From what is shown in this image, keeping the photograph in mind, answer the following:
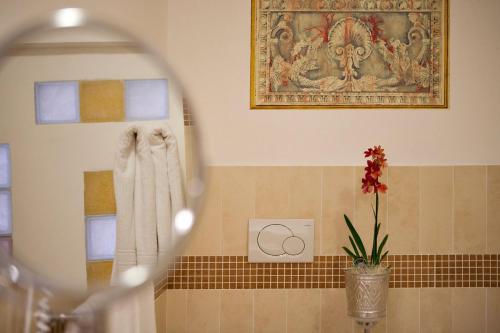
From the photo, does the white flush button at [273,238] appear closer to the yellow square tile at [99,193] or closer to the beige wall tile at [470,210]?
the beige wall tile at [470,210]

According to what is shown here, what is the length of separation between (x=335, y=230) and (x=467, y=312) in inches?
24.4

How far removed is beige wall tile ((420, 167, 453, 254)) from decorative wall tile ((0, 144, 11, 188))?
1.62 meters

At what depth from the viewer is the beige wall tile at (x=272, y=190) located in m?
2.01

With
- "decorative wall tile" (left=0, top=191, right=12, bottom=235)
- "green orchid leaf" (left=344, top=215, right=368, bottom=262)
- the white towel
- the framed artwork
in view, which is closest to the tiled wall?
"green orchid leaf" (left=344, top=215, right=368, bottom=262)

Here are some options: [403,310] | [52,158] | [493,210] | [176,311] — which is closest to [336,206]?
[403,310]

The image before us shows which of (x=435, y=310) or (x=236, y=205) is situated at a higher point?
(x=236, y=205)

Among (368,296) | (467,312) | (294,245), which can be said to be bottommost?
(467,312)

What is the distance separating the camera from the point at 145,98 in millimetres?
887

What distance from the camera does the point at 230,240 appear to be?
2014 millimetres

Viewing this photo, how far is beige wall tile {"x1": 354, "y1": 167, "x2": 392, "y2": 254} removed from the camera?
2023mm

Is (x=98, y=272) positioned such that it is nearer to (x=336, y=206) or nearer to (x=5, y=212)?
(x=5, y=212)

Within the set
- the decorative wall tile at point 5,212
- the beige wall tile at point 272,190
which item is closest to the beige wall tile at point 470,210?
the beige wall tile at point 272,190

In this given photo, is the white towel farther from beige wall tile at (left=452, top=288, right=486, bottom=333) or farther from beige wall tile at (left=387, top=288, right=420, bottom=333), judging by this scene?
beige wall tile at (left=452, top=288, right=486, bottom=333)

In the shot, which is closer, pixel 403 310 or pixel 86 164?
pixel 86 164
